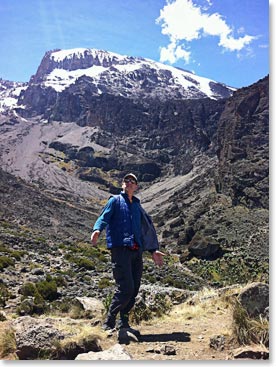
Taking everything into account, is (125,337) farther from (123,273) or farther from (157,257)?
(157,257)

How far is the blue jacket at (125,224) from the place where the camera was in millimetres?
5621

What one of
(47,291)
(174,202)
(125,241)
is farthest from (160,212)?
(125,241)

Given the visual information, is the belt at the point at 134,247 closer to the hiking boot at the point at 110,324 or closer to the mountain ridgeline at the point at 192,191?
the hiking boot at the point at 110,324

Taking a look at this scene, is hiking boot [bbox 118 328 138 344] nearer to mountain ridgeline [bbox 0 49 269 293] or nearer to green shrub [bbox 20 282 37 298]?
mountain ridgeline [bbox 0 49 269 293]

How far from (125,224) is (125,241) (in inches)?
9.7

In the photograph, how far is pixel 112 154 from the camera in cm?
19512

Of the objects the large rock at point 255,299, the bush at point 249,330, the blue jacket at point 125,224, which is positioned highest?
the blue jacket at point 125,224

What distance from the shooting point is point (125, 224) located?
5.71 meters

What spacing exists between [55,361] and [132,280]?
1507mm

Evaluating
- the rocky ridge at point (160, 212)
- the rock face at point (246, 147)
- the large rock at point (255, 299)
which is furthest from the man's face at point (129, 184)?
the rock face at point (246, 147)

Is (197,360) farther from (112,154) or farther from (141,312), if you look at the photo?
(112,154)

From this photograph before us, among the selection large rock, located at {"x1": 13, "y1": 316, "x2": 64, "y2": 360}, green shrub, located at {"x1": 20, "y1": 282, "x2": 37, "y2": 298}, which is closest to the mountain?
green shrub, located at {"x1": 20, "y1": 282, "x2": 37, "y2": 298}

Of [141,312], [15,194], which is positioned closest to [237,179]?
[15,194]

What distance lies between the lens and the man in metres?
5.61
